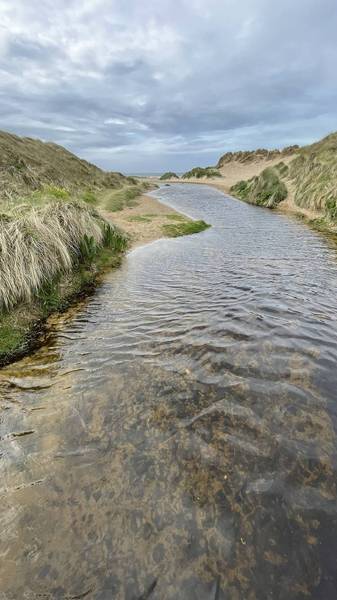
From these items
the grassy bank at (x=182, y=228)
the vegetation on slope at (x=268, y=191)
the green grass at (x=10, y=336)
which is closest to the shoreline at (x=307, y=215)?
the vegetation on slope at (x=268, y=191)

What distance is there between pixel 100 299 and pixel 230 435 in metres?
4.99

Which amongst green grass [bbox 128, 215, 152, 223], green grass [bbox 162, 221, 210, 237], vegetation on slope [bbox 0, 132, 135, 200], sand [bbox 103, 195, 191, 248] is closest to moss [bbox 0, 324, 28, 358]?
sand [bbox 103, 195, 191, 248]

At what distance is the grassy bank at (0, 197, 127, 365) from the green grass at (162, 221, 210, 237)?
5.99 meters

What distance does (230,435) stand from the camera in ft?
10.5

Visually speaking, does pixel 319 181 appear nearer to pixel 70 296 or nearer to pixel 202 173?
pixel 70 296

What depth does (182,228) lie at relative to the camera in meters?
16.3

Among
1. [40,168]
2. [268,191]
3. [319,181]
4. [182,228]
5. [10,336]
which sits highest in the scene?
[40,168]

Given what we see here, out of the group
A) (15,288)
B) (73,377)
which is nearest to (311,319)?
(73,377)

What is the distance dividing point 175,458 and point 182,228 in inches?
567

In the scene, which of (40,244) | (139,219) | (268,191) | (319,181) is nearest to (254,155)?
(268,191)

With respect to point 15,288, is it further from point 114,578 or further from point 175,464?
point 114,578

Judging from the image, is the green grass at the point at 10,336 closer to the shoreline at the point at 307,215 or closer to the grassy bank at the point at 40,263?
the grassy bank at the point at 40,263

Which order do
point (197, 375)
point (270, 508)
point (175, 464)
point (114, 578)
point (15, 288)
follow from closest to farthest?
point (114, 578), point (270, 508), point (175, 464), point (197, 375), point (15, 288)

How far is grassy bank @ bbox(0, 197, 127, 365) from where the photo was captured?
5648 millimetres
